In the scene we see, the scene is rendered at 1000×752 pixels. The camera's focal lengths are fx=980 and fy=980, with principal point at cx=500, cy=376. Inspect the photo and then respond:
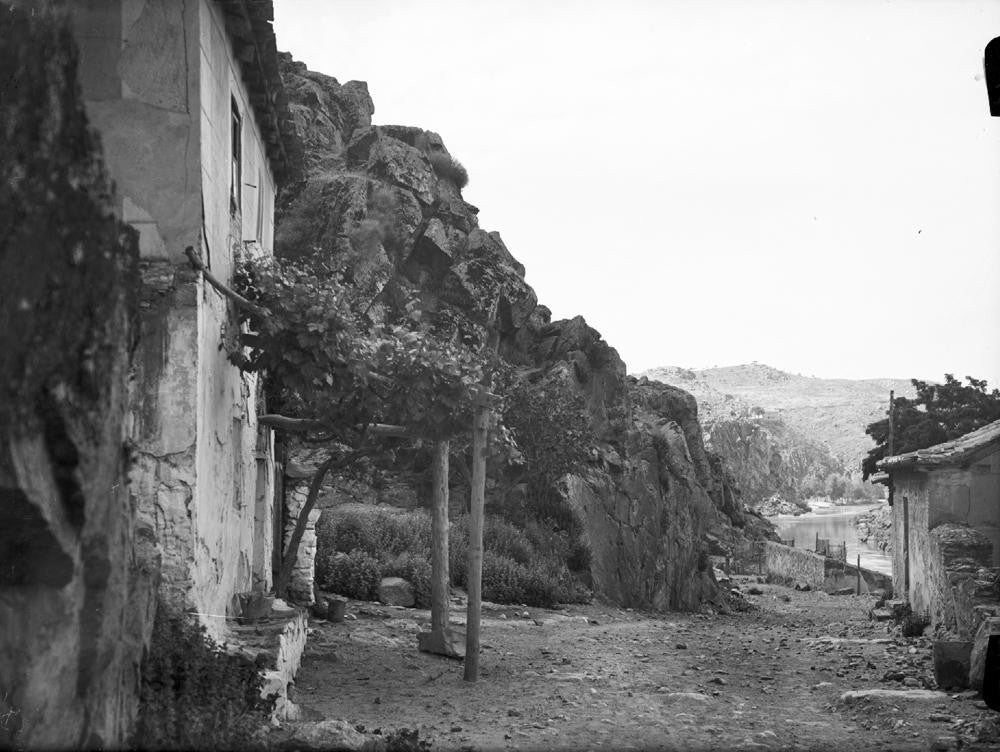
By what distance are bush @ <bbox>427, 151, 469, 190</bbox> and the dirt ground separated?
17085mm

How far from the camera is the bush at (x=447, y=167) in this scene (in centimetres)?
3059

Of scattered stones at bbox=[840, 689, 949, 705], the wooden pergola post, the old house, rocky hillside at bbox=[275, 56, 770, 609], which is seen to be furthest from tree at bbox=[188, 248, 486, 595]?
rocky hillside at bbox=[275, 56, 770, 609]

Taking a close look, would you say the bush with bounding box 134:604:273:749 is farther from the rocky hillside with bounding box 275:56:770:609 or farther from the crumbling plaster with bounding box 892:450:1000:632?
the rocky hillside with bounding box 275:56:770:609

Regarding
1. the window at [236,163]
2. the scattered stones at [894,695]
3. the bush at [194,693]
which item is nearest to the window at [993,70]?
the bush at [194,693]

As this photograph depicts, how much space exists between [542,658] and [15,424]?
10219 millimetres

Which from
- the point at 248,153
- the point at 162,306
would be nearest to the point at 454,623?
the point at 248,153

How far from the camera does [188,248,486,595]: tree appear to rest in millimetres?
8789

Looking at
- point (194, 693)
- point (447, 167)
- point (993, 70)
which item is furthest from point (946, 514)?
point (447, 167)

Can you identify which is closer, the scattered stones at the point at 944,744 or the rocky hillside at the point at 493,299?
the scattered stones at the point at 944,744

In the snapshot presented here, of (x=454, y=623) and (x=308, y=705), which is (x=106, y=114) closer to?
(x=308, y=705)

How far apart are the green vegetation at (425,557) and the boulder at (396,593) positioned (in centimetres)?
20

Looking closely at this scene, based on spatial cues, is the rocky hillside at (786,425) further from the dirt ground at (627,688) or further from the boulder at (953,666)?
the boulder at (953,666)

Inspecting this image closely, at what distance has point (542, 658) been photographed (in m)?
12.6

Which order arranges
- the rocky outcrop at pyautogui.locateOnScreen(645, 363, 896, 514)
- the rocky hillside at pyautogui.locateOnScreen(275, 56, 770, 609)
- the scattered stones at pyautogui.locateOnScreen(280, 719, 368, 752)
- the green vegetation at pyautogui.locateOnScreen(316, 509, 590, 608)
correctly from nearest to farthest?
the scattered stones at pyautogui.locateOnScreen(280, 719, 368, 752), the green vegetation at pyautogui.locateOnScreen(316, 509, 590, 608), the rocky hillside at pyautogui.locateOnScreen(275, 56, 770, 609), the rocky outcrop at pyautogui.locateOnScreen(645, 363, 896, 514)
